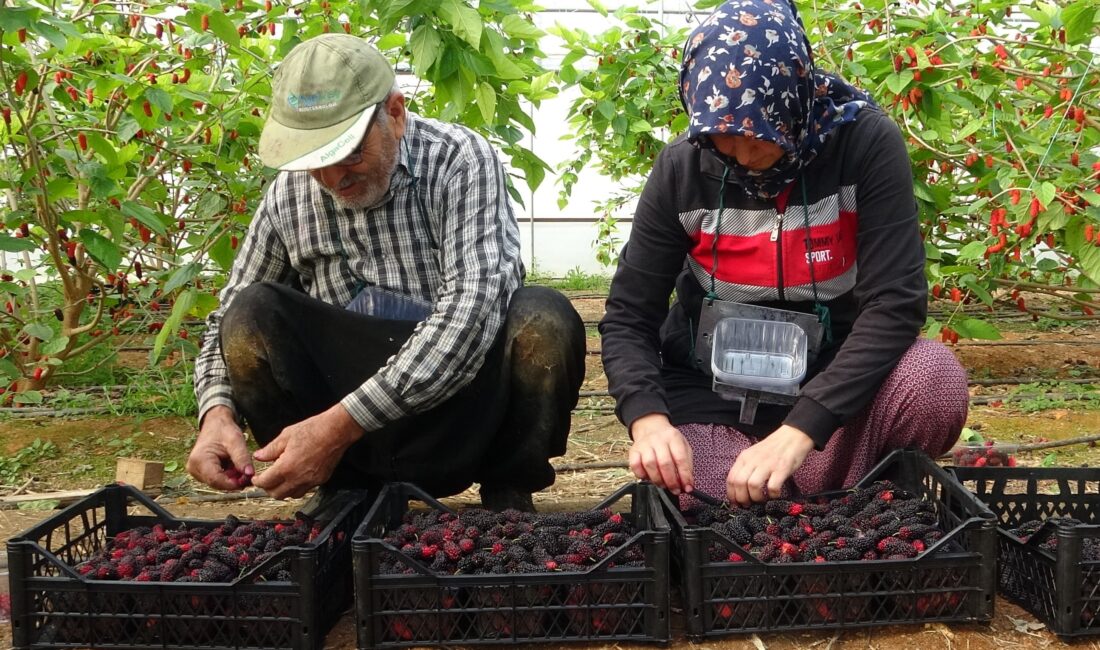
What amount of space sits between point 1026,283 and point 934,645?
8.98ft

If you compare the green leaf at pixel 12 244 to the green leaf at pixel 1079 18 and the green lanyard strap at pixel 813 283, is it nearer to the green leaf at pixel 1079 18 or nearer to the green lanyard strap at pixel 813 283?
the green lanyard strap at pixel 813 283

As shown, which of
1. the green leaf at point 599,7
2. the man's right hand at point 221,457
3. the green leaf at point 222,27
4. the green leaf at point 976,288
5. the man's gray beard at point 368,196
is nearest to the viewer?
the man's right hand at point 221,457

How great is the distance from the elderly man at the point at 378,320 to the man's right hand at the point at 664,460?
34 cm

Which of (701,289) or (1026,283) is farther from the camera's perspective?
(1026,283)

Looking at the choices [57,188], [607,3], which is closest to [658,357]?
[57,188]

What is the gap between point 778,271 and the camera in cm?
205

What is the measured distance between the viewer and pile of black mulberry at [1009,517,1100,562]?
5.36 ft

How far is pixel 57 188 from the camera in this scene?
276 cm

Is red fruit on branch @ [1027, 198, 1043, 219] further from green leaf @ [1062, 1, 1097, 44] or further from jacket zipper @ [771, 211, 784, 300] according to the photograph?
jacket zipper @ [771, 211, 784, 300]

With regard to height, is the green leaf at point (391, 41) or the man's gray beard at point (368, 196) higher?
the green leaf at point (391, 41)

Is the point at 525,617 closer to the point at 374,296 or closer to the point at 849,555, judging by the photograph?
the point at 849,555

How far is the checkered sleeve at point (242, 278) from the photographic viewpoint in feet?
7.30

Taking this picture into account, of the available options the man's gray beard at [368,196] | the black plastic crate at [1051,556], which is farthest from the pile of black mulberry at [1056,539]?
the man's gray beard at [368,196]

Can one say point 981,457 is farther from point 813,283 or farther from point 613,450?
point 613,450
